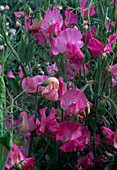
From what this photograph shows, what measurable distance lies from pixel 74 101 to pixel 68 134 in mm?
119

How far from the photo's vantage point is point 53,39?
734 millimetres

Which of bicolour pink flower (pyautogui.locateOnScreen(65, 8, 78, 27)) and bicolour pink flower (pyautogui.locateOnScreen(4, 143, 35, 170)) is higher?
bicolour pink flower (pyautogui.locateOnScreen(65, 8, 78, 27))

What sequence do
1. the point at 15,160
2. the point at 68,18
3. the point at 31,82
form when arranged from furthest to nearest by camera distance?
the point at 68,18
the point at 31,82
the point at 15,160

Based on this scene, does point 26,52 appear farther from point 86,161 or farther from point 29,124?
point 86,161

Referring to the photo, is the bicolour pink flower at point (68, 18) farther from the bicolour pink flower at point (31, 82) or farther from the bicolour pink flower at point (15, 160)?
the bicolour pink flower at point (15, 160)

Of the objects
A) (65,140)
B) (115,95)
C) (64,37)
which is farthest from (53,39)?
(115,95)

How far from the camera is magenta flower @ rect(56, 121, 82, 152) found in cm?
67

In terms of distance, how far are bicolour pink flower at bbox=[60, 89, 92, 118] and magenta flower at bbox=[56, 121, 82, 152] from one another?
0.16 feet

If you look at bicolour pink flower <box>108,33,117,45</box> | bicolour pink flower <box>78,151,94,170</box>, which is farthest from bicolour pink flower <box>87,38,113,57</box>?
bicolour pink flower <box>78,151,94,170</box>

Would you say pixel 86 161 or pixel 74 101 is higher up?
pixel 74 101

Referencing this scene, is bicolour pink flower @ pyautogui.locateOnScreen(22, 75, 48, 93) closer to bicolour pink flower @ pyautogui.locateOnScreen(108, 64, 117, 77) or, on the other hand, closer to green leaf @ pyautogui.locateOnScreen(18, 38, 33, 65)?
green leaf @ pyautogui.locateOnScreen(18, 38, 33, 65)

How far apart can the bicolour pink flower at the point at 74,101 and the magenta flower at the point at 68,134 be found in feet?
0.16

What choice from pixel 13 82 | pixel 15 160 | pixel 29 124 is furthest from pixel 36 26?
pixel 15 160

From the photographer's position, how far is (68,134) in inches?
28.1
